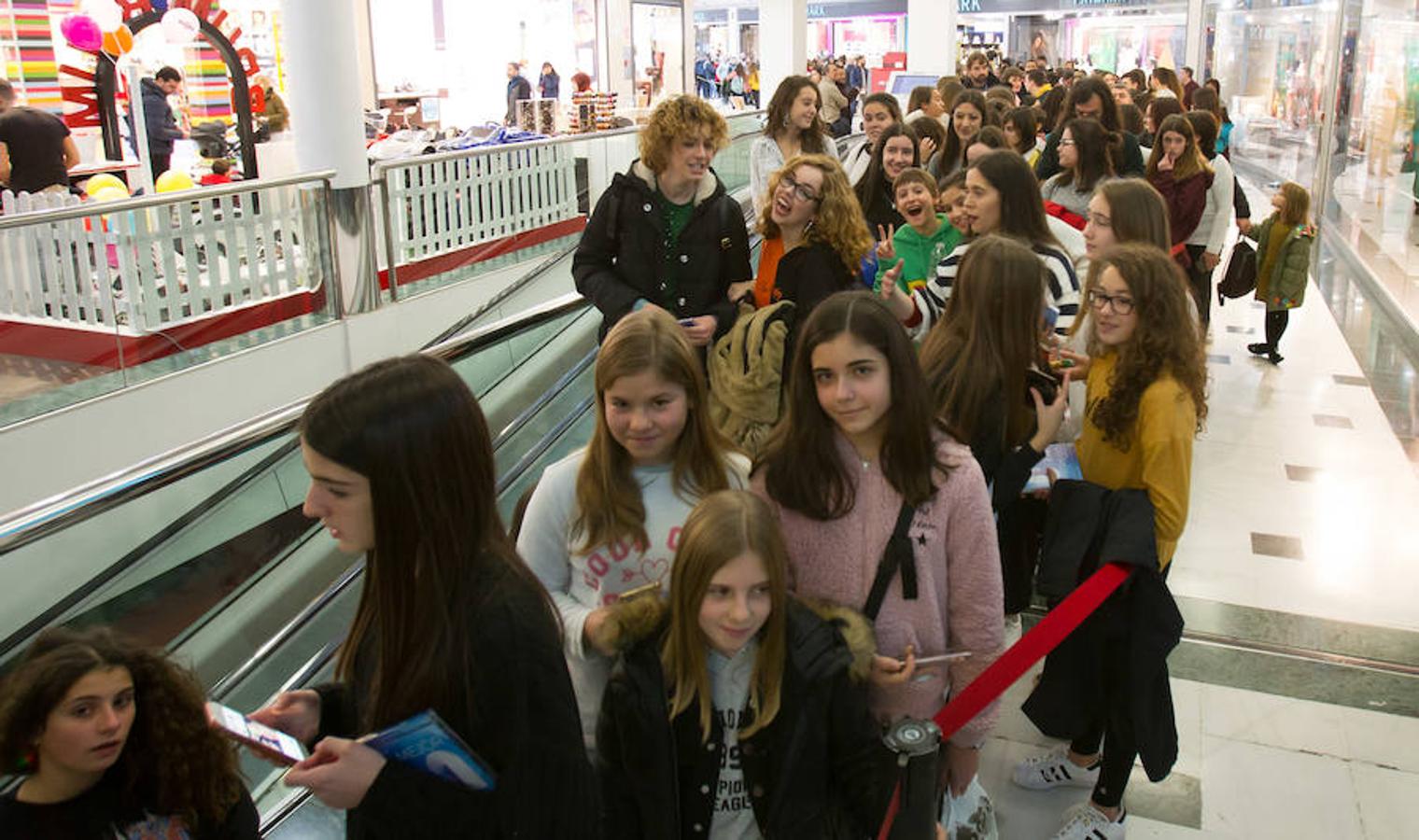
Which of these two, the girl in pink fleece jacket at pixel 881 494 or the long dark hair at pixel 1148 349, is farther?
the long dark hair at pixel 1148 349

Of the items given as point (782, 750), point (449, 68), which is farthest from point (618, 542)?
point (449, 68)

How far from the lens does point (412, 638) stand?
1352 millimetres

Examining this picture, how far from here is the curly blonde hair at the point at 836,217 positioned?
11.6ft

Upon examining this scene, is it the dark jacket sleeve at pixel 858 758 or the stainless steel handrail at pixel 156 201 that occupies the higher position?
the stainless steel handrail at pixel 156 201

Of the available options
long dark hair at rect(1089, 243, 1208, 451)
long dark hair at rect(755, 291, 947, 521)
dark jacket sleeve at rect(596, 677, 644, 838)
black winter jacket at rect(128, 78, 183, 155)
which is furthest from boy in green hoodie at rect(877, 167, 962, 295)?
black winter jacket at rect(128, 78, 183, 155)

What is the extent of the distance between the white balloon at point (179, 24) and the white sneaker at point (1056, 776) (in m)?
12.8

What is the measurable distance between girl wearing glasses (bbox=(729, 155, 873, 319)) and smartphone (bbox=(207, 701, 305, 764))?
2.25m

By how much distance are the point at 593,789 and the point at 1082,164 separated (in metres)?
4.89

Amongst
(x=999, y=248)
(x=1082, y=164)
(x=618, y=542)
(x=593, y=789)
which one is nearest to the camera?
(x=593, y=789)

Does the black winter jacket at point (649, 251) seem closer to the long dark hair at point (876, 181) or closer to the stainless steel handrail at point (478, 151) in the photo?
the long dark hair at point (876, 181)

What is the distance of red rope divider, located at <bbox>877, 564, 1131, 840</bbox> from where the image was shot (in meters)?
2.26

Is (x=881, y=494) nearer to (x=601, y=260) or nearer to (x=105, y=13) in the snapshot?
(x=601, y=260)

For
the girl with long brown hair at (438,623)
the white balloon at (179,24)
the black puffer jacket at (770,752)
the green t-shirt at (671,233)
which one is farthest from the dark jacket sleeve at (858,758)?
the white balloon at (179,24)

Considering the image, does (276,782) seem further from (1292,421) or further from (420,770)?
(1292,421)
